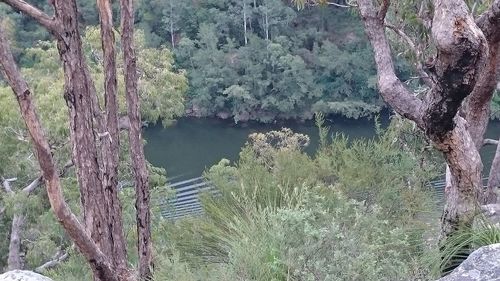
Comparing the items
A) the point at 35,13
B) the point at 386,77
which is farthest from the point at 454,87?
the point at 35,13

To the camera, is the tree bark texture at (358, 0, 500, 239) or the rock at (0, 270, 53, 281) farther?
the rock at (0, 270, 53, 281)

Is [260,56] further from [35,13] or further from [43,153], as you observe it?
[43,153]

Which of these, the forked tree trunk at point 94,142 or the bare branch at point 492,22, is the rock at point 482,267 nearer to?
the bare branch at point 492,22

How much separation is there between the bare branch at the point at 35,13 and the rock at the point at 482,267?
84.0 inches

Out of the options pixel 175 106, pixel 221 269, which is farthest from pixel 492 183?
pixel 175 106

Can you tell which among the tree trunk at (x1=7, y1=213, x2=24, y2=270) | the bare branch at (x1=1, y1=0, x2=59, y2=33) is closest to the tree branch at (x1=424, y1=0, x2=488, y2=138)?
the bare branch at (x1=1, y1=0, x2=59, y2=33)

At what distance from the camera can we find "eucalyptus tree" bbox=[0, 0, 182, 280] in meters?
2.95

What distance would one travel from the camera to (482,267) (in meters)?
1.87

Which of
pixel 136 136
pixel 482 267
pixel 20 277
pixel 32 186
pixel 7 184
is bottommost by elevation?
pixel 7 184

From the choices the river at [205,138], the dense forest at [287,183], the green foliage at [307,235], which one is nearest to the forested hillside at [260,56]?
the river at [205,138]

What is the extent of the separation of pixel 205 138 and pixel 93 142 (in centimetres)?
1697

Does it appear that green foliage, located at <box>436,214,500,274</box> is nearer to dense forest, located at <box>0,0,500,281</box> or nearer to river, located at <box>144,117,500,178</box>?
dense forest, located at <box>0,0,500,281</box>

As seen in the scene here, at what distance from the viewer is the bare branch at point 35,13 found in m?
3.06

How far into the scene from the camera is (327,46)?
918 inches
